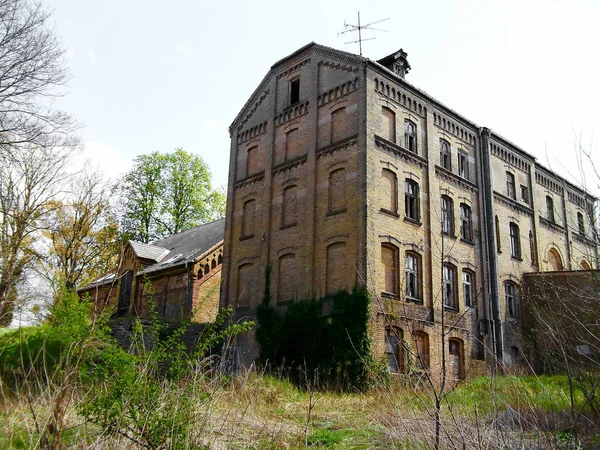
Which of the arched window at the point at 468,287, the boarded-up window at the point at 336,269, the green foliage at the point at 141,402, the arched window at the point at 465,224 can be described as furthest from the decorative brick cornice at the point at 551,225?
the green foliage at the point at 141,402

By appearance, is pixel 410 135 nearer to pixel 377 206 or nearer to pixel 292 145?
pixel 377 206

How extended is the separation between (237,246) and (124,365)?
726 inches

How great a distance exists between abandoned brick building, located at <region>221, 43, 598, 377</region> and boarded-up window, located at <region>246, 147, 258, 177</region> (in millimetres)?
51

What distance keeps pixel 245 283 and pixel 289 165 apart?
543cm

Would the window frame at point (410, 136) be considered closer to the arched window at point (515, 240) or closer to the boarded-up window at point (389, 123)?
the boarded-up window at point (389, 123)

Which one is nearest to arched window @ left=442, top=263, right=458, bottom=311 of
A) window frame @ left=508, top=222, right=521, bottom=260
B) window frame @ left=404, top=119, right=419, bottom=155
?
window frame @ left=404, top=119, right=419, bottom=155

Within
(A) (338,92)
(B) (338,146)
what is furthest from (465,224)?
(A) (338,92)

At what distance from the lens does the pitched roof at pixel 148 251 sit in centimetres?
3084

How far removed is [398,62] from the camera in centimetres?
2444

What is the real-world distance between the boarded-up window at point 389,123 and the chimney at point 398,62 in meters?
3.27

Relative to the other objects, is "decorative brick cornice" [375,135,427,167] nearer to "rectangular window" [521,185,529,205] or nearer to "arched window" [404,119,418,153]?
"arched window" [404,119,418,153]

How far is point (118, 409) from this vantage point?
5324 mm

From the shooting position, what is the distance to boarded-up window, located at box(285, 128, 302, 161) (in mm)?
22984

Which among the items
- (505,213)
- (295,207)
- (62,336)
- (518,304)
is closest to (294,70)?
(295,207)
